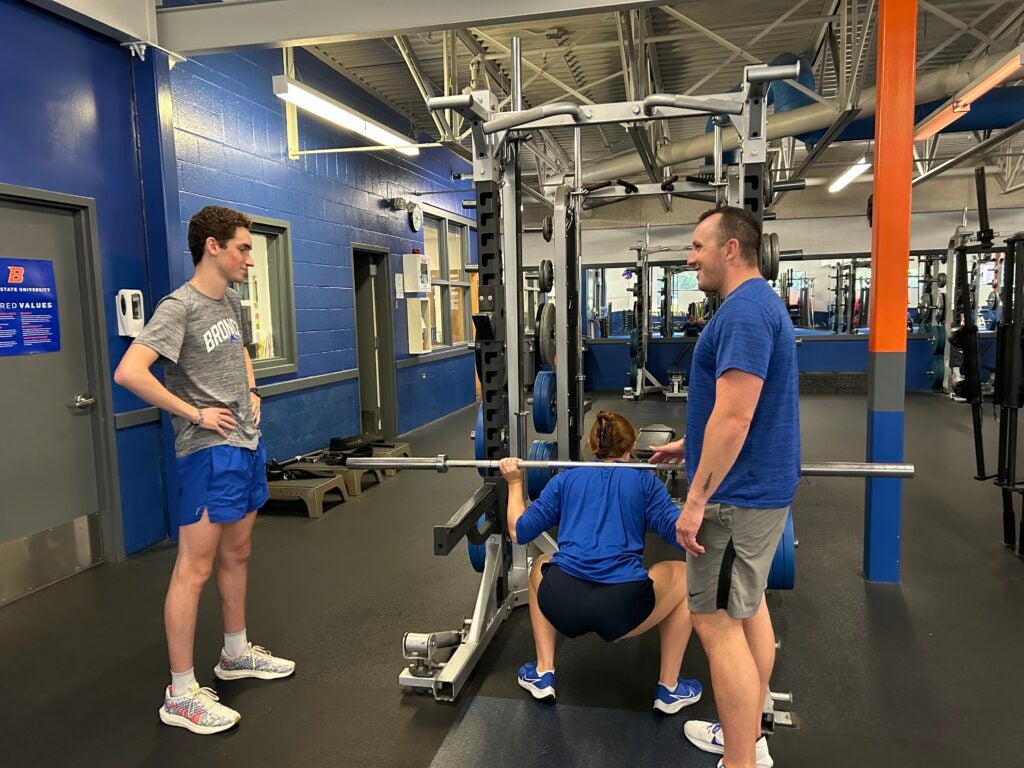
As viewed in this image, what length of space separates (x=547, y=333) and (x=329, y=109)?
224 centimetres

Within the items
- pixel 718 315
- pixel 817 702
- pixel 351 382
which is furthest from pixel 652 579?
pixel 351 382

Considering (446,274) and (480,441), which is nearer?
(480,441)

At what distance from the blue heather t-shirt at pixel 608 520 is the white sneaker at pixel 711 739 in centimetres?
53

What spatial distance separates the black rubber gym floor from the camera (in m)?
2.18

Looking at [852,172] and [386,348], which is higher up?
[852,172]

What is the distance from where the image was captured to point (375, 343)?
7.48 metres

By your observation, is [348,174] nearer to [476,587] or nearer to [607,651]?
[476,587]

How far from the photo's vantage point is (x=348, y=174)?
655cm

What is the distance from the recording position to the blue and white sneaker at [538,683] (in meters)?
2.40

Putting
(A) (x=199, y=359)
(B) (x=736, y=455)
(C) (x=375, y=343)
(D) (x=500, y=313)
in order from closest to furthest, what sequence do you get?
1. (B) (x=736, y=455)
2. (A) (x=199, y=359)
3. (D) (x=500, y=313)
4. (C) (x=375, y=343)

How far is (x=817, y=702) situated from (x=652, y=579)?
2.53ft

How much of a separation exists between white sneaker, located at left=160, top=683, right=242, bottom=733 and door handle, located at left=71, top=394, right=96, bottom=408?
1.99m

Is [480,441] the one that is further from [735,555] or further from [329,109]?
[329,109]

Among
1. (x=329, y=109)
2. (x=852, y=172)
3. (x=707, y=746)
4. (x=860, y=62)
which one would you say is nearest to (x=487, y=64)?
(x=329, y=109)
